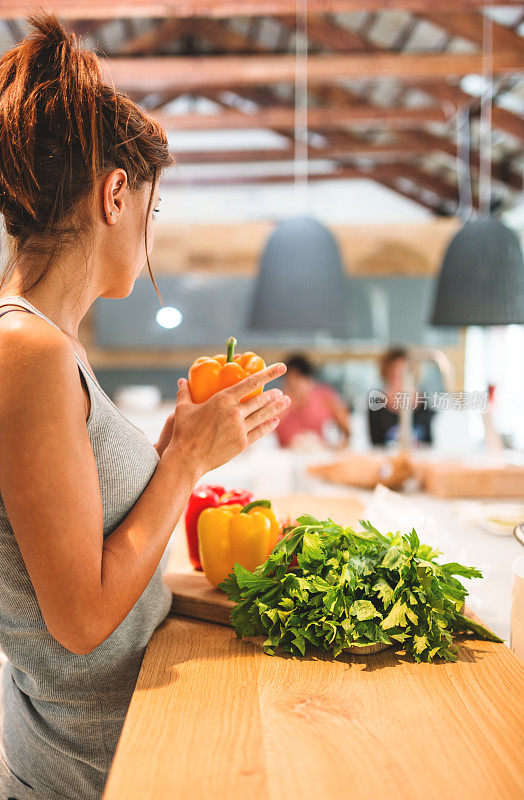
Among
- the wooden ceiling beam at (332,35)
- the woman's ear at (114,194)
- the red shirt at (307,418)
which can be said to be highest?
the wooden ceiling beam at (332,35)

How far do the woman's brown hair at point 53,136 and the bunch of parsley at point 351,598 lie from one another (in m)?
0.52

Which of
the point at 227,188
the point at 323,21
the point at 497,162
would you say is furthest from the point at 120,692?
the point at 227,188

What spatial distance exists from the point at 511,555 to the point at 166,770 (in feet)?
4.06

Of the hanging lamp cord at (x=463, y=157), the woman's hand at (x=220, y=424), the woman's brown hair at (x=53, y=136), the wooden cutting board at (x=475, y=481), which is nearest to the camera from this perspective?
the woman's brown hair at (x=53, y=136)

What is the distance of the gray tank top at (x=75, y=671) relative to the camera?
89cm

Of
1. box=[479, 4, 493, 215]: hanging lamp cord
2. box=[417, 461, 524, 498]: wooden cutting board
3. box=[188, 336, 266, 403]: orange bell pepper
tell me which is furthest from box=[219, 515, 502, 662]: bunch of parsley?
box=[479, 4, 493, 215]: hanging lamp cord

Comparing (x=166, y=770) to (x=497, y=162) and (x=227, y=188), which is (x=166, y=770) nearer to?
(x=497, y=162)

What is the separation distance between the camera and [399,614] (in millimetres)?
929

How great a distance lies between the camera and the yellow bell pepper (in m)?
1.12

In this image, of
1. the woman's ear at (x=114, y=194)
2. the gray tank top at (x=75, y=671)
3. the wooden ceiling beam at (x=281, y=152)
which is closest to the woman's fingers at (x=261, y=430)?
the gray tank top at (x=75, y=671)

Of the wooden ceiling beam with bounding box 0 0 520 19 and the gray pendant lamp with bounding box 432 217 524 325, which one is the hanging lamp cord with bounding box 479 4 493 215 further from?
the gray pendant lamp with bounding box 432 217 524 325

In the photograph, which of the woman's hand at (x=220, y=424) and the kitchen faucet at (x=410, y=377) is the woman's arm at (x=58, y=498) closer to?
the woman's hand at (x=220, y=424)

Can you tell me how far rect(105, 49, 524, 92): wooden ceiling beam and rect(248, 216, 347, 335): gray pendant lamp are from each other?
2391mm

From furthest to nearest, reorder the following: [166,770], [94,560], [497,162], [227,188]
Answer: [227,188] < [497,162] < [94,560] < [166,770]
